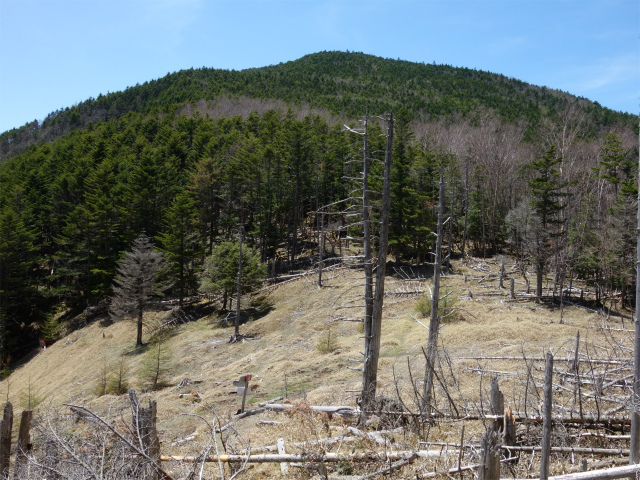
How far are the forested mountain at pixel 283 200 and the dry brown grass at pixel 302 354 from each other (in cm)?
527

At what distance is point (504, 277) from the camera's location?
33312 millimetres

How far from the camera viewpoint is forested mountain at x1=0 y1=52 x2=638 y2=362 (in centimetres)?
3123

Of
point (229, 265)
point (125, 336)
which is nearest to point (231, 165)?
point (229, 265)

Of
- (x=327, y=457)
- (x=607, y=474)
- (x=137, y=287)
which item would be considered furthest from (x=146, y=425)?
(x=137, y=287)

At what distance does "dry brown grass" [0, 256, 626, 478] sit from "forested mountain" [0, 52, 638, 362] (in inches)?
208

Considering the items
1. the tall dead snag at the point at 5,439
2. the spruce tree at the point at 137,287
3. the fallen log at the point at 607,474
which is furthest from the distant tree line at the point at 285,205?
the fallen log at the point at 607,474

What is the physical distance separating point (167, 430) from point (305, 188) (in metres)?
34.5

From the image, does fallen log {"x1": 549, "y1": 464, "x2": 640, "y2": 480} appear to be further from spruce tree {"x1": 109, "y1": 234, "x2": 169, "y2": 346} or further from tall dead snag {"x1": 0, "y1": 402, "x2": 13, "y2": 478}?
spruce tree {"x1": 109, "y1": 234, "x2": 169, "y2": 346}

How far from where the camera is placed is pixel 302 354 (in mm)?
21047

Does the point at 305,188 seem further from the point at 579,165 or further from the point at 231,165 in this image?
the point at 579,165

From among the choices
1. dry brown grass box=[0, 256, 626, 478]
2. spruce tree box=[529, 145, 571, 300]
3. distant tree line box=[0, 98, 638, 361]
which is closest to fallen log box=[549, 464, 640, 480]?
dry brown grass box=[0, 256, 626, 478]

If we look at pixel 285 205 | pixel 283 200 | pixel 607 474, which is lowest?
pixel 607 474

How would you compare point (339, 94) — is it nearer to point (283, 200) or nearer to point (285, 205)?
point (283, 200)

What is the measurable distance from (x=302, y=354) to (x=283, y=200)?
26884 millimetres
